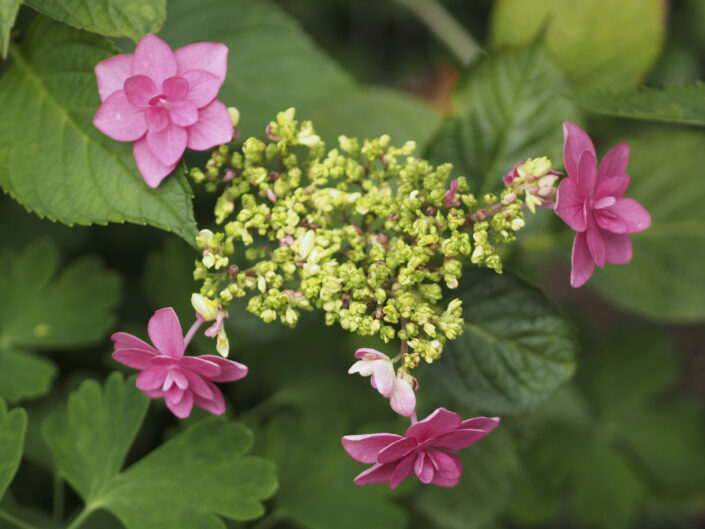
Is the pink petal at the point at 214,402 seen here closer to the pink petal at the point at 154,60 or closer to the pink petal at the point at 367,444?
the pink petal at the point at 367,444

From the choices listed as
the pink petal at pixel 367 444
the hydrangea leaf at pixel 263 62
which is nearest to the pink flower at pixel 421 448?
the pink petal at pixel 367 444

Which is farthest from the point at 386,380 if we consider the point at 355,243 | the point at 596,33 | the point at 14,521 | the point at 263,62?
the point at 596,33

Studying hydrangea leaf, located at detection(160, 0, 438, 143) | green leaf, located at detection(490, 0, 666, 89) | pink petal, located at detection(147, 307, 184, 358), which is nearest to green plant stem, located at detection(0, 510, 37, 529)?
pink petal, located at detection(147, 307, 184, 358)

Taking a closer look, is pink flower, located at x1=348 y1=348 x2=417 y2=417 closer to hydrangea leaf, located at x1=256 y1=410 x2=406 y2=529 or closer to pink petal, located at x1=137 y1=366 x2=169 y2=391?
pink petal, located at x1=137 y1=366 x2=169 y2=391

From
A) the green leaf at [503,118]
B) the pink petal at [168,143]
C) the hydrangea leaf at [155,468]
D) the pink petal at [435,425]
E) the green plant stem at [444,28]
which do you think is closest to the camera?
the pink petal at [435,425]

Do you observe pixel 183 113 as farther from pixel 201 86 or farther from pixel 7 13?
pixel 7 13

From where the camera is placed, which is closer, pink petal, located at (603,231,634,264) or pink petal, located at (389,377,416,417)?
pink petal, located at (389,377,416,417)
